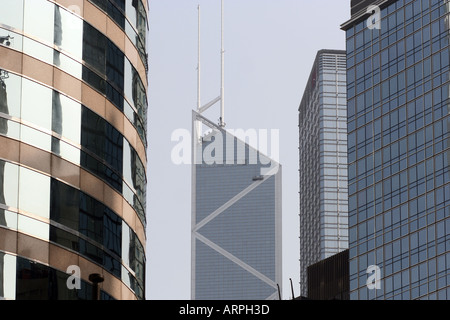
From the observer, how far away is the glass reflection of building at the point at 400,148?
157125 mm

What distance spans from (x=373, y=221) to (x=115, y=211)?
Answer: 114m

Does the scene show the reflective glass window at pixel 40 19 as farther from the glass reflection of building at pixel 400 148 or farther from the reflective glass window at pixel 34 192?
the glass reflection of building at pixel 400 148

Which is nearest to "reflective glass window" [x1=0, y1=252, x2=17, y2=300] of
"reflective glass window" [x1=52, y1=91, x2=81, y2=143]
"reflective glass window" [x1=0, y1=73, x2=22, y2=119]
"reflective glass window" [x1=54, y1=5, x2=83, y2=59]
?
"reflective glass window" [x1=0, y1=73, x2=22, y2=119]

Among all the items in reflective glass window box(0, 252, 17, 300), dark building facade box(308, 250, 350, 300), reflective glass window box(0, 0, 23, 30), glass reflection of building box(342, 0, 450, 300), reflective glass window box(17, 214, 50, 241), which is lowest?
reflective glass window box(0, 252, 17, 300)

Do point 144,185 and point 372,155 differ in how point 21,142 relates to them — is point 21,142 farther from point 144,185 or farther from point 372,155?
point 372,155

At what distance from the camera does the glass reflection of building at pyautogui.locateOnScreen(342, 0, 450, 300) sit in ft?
516

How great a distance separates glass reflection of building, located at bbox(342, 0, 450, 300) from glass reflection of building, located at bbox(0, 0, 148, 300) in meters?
96.1

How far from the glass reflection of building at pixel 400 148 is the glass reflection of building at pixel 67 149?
96147 mm

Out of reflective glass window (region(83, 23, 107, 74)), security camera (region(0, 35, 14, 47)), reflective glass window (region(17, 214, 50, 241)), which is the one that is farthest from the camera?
reflective glass window (region(83, 23, 107, 74))

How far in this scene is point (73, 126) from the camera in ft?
180

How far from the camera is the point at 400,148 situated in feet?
549

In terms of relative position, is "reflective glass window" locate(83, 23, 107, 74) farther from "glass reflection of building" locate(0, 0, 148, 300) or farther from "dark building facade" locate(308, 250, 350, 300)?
"dark building facade" locate(308, 250, 350, 300)

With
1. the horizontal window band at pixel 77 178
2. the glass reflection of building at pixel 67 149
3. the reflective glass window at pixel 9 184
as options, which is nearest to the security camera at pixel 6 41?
the glass reflection of building at pixel 67 149
